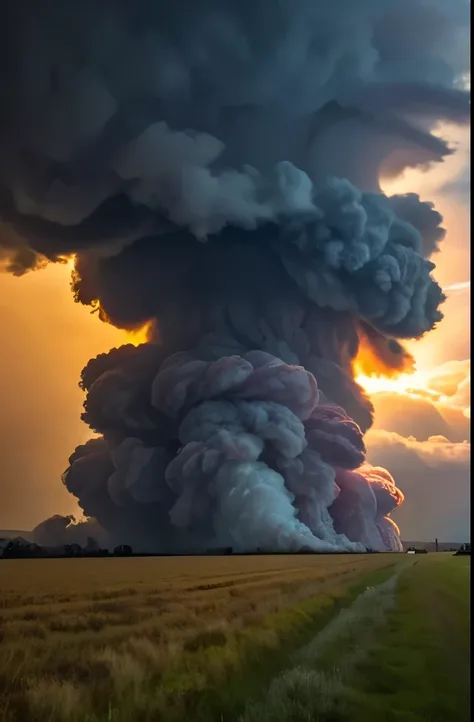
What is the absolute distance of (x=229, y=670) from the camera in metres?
5.95

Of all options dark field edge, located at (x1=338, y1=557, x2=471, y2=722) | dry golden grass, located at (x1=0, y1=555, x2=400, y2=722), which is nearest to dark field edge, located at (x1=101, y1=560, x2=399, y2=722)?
dry golden grass, located at (x1=0, y1=555, x2=400, y2=722)

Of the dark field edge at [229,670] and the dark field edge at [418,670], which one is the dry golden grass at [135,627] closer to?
the dark field edge at [229,670]

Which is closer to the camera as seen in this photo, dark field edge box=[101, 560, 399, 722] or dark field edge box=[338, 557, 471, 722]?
dark field edge box=[101, 560, 399, 722]

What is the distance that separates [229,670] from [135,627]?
0.98m

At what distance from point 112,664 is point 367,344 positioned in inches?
302

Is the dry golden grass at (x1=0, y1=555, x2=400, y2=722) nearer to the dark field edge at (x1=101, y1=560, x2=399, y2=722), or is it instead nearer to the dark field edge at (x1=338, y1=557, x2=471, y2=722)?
the dark field edge at (x1=101, y1=560, x2=399, y2=722)

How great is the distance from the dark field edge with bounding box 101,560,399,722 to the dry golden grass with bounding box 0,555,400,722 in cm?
1

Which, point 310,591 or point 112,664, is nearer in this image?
point 112,664

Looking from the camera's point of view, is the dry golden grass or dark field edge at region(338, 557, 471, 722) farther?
dark field edge at region(338, 557, 471, 722)

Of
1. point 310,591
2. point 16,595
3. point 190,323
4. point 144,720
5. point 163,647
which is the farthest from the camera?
point 190,323

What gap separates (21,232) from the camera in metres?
10.4

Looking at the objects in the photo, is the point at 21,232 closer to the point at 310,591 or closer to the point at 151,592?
the point at 151,592

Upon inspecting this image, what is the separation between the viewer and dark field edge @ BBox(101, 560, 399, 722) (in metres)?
5.48

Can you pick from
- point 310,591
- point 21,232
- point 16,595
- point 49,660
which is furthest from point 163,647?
point 21,232
